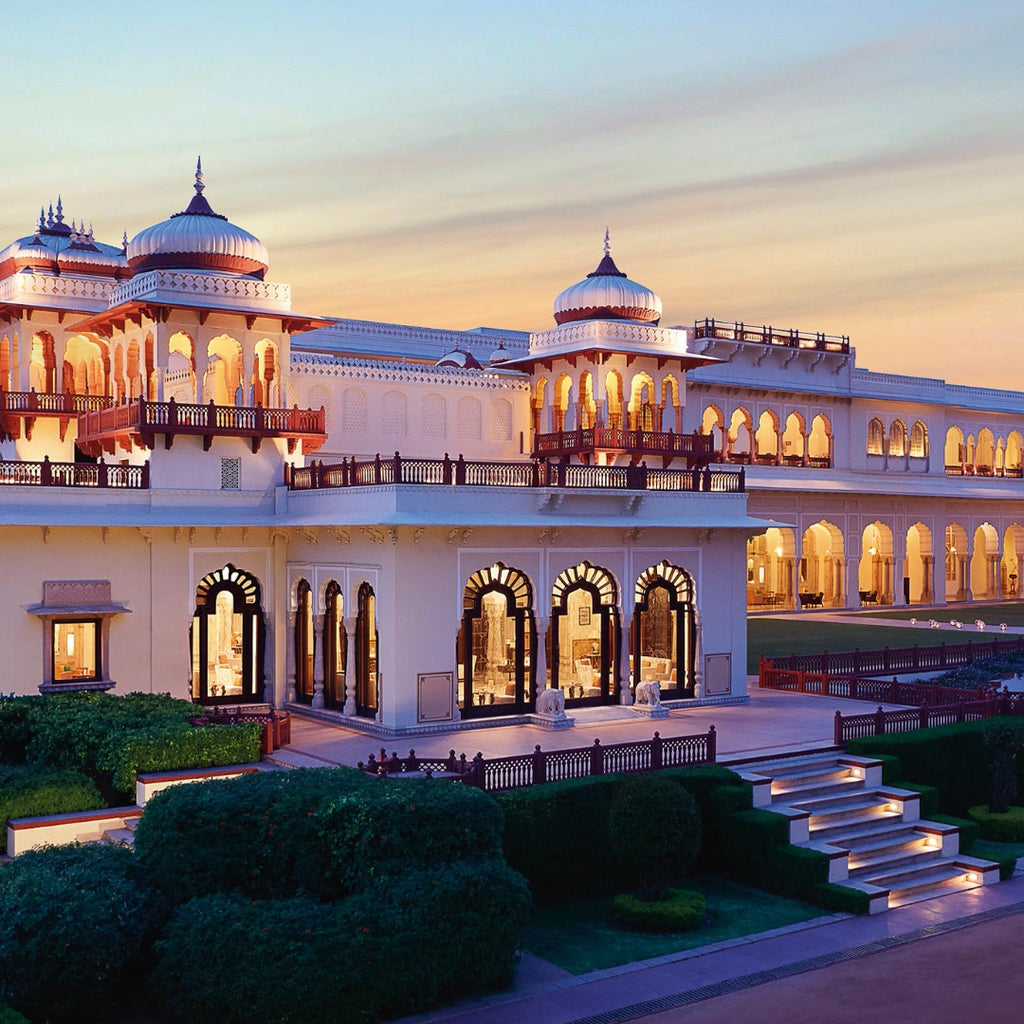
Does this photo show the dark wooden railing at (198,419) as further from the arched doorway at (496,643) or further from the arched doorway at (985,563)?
the arched doorway at (985,563)

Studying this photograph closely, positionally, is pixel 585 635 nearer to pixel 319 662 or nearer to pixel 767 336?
pixel 319 662

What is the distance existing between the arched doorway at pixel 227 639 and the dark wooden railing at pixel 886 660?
450 inches

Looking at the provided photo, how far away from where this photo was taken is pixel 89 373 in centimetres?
3012

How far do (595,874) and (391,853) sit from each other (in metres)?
4.58

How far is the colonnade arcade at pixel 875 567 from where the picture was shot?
49031 mm

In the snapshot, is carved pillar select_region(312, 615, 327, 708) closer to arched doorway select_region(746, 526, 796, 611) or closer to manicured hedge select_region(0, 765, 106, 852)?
manicured hedge select_region(0, 765, 106, 852)

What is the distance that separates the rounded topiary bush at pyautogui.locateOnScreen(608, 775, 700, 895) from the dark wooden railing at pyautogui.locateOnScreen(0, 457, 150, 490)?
496 inches

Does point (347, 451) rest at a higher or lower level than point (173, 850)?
higher

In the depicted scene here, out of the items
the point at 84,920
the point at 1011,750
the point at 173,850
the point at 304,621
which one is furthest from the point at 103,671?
the point at 1011,750

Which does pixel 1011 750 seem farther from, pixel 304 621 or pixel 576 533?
pixel 304 621

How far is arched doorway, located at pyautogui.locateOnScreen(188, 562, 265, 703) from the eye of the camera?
83.5ft

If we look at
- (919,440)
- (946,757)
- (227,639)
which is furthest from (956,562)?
(227,639)

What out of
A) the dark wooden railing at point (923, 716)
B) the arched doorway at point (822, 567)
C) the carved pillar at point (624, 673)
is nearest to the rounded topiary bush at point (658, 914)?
the dark wooden railing at point (923, 716)

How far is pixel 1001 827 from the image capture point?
826 inches
